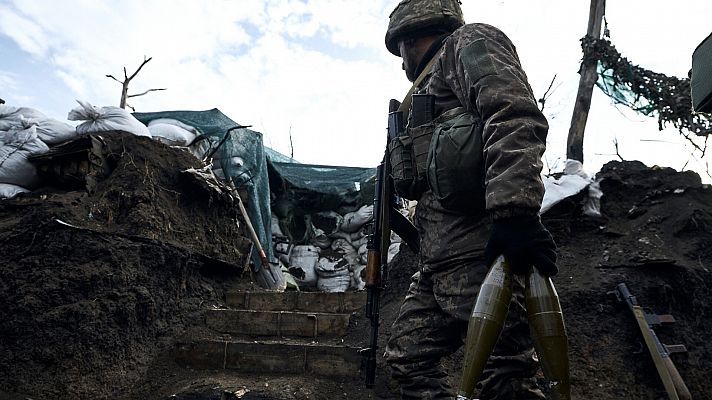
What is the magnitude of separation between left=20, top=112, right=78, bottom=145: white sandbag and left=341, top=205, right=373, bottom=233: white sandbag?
176 inches

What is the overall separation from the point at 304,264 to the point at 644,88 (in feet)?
17.9

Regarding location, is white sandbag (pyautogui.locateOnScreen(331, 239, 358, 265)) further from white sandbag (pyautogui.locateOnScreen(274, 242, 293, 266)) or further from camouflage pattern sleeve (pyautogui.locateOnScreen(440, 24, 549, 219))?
camouflage pattern sleeve (pyautogui.locateOnScreen(440, 24, 549, 219))

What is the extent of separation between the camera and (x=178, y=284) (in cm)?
428

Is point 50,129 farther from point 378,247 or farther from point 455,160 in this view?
point 455,160

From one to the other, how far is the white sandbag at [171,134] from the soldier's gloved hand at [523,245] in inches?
239

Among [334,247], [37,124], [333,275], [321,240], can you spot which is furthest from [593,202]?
[37,124]

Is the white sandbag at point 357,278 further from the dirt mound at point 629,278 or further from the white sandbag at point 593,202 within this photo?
the white sandbag at point 593,202

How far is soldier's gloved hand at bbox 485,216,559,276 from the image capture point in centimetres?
138

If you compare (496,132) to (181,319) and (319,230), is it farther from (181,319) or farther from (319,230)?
(319,230)

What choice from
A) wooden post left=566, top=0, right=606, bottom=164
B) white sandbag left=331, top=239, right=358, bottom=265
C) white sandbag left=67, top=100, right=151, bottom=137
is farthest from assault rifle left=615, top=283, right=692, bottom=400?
white sandbag left=67, top=100, right=151, bottom=137

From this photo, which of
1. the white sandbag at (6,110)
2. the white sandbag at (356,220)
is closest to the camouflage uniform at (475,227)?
the white sandbag at (6,110)

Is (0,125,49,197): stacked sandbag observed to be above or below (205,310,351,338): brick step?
above

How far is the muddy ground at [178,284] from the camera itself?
3.26m

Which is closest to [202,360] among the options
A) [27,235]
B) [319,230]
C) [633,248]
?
[27,235]
